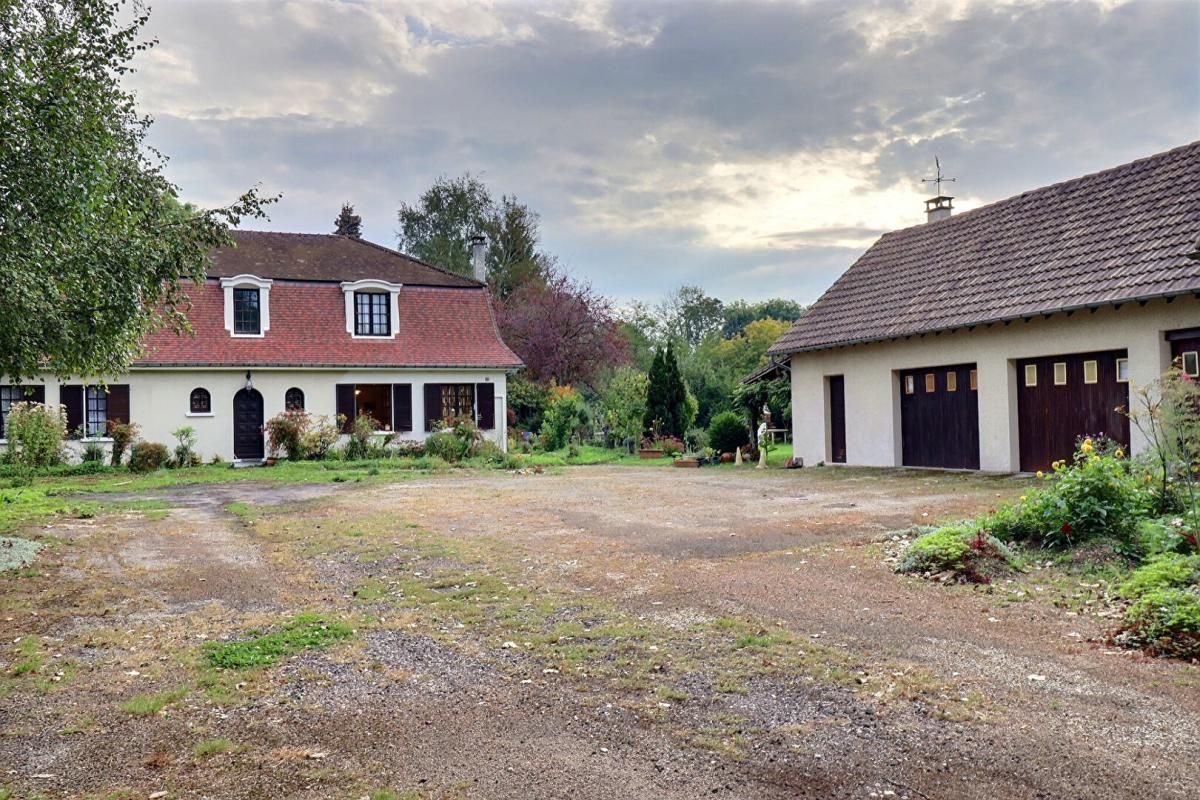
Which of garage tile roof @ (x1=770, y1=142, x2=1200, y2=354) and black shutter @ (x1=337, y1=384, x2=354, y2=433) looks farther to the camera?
black shutter @ (x1=337, y1=384, x2=354, y2=433)

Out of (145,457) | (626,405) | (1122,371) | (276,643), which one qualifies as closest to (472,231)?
(626,405)

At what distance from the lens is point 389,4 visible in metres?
15.1

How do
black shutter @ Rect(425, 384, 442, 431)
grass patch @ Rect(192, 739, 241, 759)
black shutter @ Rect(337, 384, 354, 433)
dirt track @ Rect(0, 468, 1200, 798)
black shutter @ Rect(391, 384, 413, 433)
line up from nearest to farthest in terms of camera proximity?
dirt track @ Rect(0, 468, 1200, 798)
grass patch @ Rect(192, 739, 241, 759)
black shutter @ Rect(337, 384, 354, 433)
black shutter @ Rect(391, 384, 413, 433)
black shutter @ Rect(425, 384, 442, 431)

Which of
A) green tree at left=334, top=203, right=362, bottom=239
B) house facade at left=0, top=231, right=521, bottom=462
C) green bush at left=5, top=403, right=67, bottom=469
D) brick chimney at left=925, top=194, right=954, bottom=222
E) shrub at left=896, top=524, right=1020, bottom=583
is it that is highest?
green tree at left=334, top=203, right=362, bottom=239

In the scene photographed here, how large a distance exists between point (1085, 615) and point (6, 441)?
77.8 feet

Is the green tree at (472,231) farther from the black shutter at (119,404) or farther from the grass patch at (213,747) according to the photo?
the grass patch at (213,747)

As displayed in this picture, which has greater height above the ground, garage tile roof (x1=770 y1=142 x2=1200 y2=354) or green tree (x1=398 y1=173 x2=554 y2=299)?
green tree (x1=398 y1=173 x2=554 y2=299)

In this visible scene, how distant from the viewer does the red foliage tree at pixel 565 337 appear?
33.0m

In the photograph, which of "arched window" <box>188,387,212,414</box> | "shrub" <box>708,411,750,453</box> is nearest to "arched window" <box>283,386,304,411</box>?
"arched window" <box>188,387,212,414</box>

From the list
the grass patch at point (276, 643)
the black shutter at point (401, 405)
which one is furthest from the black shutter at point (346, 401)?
the grass patch at point (276, 643)

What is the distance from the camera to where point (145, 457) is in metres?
20.0

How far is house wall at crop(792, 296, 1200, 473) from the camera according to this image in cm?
1224

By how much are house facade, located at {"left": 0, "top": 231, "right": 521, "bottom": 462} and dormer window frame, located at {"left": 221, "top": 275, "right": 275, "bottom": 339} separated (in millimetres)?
29

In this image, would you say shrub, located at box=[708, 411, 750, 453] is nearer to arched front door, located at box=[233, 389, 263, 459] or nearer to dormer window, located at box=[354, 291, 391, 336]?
dormer window, located at box=[354, 291, 391, 336]
